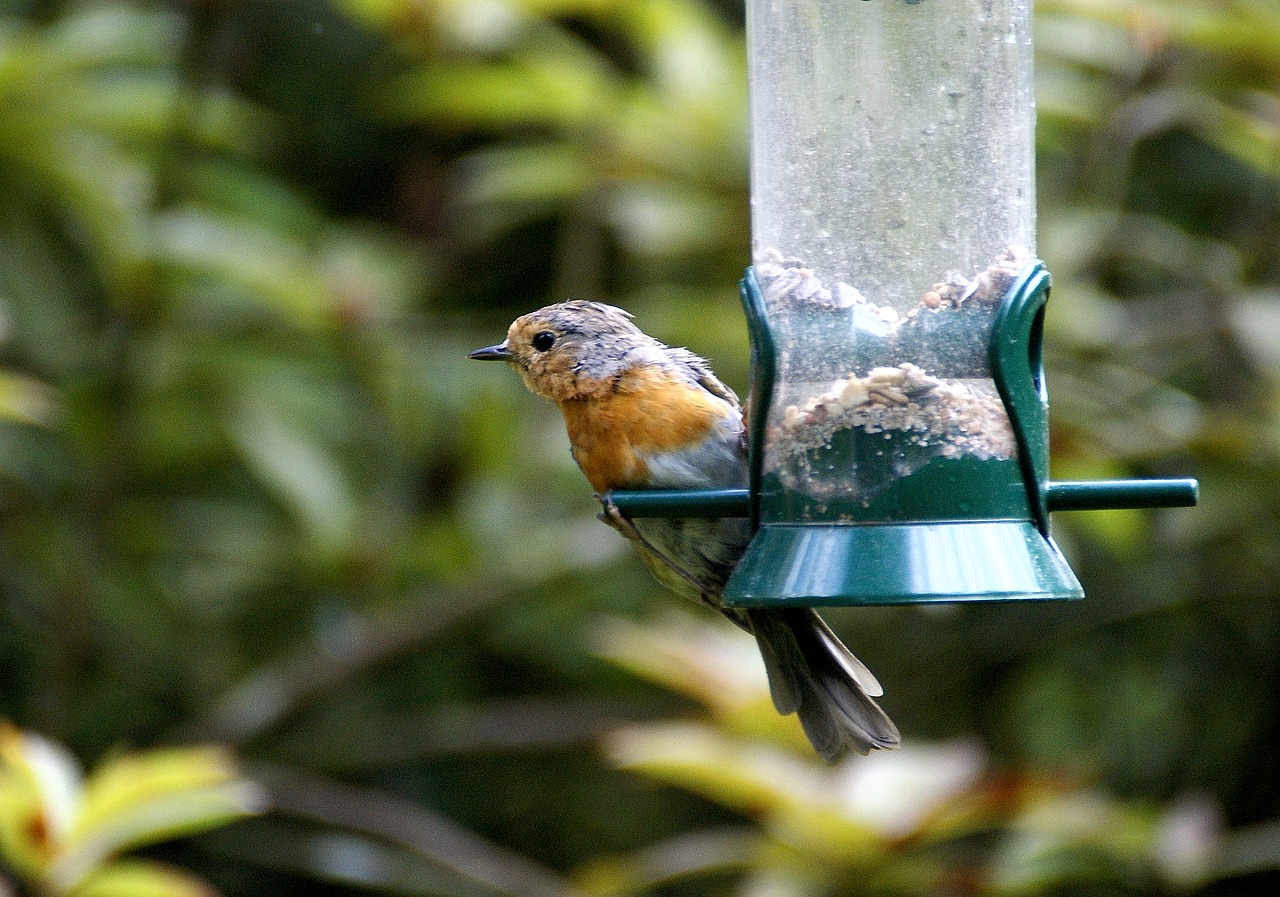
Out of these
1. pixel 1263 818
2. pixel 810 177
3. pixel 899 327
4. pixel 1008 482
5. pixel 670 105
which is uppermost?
pixel 670 105

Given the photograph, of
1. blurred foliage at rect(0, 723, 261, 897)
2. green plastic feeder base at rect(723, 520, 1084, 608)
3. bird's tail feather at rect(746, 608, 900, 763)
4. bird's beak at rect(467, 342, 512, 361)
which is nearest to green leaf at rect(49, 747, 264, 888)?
blurred foliage at rect(0, 723, 261, 897)

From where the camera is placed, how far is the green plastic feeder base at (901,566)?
2.74m

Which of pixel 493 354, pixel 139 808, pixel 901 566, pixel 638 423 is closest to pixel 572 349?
pixel 493 354

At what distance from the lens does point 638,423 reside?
353cm

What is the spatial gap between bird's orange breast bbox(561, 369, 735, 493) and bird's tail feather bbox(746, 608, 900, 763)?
1.33ft

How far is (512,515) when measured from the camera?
5.43 metres

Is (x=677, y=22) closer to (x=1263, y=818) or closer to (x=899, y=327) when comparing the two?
(x=899, y=327)

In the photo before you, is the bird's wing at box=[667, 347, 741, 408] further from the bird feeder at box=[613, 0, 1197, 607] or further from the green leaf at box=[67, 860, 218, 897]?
the green leaf at box=[67, 860, 218, 897]

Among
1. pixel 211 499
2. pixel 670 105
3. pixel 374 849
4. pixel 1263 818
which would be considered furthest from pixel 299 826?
pixel 1263 818

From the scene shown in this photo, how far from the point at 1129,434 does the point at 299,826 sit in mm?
3587

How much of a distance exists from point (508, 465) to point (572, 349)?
180cm

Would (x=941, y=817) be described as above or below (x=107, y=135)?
below

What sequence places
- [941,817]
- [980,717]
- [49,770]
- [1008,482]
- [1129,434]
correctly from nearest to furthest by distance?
1. [1008,482]
2. [49,770]
3. [941,817]
4. [1129,434]
5. [980,717]

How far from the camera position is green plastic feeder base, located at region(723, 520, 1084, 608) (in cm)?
274
